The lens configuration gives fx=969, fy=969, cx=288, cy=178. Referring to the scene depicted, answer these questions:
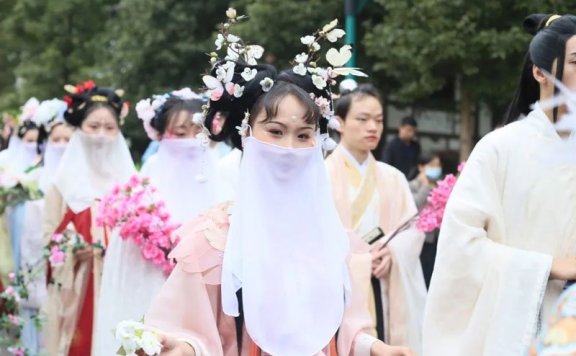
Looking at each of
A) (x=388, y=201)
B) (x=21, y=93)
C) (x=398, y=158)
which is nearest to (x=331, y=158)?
(x=388, y=201)

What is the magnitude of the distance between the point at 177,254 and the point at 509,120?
158 centimetres

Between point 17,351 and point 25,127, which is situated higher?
point 25,127

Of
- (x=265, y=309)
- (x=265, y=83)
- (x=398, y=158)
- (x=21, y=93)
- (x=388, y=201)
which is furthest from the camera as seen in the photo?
(x=21, y=93)

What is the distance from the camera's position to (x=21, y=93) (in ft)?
71.6

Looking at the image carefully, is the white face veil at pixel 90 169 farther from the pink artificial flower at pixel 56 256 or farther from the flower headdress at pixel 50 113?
the flower headdress at pixel 50 113

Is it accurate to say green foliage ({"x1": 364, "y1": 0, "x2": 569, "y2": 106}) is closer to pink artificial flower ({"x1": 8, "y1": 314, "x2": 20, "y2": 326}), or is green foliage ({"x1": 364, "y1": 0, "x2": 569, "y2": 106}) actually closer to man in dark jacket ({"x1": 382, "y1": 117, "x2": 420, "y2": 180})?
man in dark jacket ({"x1": 382, "y1": 117, "x2": 420, "y2": 180})

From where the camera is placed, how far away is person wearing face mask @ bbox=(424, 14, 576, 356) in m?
3.59

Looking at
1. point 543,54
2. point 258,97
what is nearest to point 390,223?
point 543,54

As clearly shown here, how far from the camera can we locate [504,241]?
374 cm

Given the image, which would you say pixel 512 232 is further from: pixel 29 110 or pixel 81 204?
pixel 29 110

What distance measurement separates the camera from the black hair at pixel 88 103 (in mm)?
6965

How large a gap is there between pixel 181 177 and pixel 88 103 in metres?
1.02

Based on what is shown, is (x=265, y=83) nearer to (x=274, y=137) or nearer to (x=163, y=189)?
(x=274, y=137)

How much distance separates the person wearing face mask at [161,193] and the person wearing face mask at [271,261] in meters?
2.46
